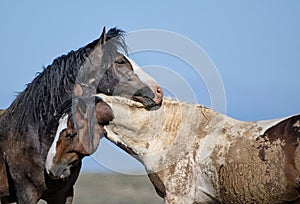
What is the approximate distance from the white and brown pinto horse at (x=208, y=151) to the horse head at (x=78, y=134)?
15 cm

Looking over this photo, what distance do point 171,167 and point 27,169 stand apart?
178 centimetres

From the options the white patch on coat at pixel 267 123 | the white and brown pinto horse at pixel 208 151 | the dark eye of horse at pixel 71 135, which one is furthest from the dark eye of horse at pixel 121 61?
the white patch on coat at pixel 267 123

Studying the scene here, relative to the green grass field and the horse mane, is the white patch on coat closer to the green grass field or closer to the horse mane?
the horse mane

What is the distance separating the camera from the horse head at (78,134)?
6121 millimetres

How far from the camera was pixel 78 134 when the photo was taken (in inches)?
240

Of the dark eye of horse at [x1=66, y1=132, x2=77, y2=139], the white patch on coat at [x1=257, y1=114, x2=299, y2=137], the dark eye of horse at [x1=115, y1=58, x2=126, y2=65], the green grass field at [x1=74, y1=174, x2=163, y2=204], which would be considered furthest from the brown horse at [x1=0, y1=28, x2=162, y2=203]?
the green grass field at [x1=74, y1=174, x2=163, y2=204]

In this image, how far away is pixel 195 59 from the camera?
22.8ft

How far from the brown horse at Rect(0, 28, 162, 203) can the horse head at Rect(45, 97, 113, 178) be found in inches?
23.7

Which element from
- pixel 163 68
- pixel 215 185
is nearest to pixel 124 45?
pixel 163 68

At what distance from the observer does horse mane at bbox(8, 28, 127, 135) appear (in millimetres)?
7059

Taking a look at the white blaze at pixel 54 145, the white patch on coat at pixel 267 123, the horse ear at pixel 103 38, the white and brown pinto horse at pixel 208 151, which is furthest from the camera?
the horse ear at pixel 103 38

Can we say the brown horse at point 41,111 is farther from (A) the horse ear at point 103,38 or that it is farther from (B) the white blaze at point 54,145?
(B) the white blaze at point 54,145

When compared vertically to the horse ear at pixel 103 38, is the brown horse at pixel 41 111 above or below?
below

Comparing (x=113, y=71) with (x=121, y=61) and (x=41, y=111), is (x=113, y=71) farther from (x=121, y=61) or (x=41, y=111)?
(x=41, y=111)
